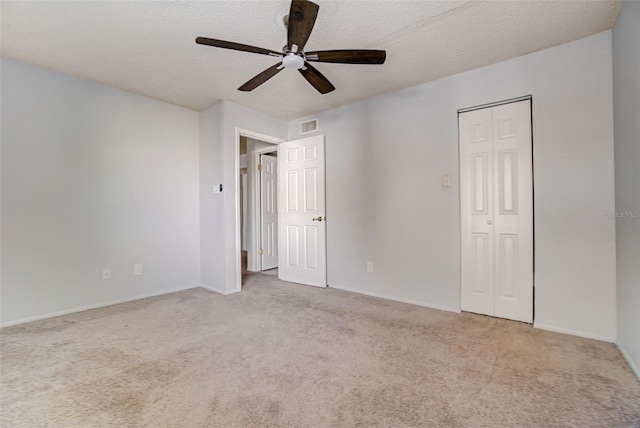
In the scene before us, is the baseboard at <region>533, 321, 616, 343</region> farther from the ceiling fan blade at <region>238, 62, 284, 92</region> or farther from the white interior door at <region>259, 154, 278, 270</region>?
the white interior door at <region>259, 154, 278, 270</region>

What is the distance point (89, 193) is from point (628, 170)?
188 inches

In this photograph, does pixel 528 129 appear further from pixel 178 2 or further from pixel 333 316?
pixel 178 2

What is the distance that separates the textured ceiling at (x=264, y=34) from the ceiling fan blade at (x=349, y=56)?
0.33 m

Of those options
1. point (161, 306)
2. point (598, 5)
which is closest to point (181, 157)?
point (161, 306)

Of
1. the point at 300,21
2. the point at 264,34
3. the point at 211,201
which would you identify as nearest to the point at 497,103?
the point at 300,21

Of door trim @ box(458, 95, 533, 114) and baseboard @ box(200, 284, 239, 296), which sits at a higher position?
door trim @ box(458, 95, 533, 114)

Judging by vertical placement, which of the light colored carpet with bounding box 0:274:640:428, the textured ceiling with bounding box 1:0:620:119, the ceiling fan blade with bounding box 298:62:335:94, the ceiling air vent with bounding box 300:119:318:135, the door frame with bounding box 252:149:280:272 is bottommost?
the light colored carpet with bounding box 0:274:640:428

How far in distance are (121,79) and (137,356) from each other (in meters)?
2.82

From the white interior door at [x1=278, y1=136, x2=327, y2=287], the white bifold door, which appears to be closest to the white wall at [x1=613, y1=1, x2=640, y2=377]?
the white bifold door

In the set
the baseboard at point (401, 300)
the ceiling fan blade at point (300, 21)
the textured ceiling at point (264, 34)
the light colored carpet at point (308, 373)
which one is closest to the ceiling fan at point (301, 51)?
the ceiling fan blade at point (300, 21)

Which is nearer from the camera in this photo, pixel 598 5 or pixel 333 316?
pixel 598 5

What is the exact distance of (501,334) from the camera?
2318mm

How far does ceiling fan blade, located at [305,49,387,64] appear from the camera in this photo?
1.90 meters

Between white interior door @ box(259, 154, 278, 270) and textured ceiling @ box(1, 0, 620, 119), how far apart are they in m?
2.13
